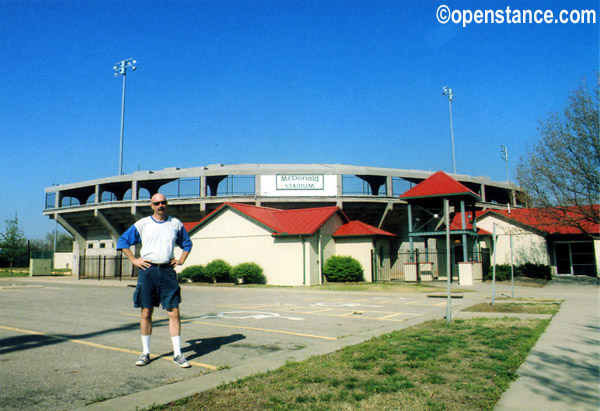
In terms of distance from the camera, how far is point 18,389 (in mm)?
4816

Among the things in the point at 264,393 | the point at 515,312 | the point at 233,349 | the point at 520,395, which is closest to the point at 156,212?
the point at 233,349

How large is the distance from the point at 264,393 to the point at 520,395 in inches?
101

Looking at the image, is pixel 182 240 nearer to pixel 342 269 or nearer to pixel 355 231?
pixel 342 269

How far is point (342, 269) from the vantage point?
29.1 m

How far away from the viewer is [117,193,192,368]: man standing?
19.5 ft

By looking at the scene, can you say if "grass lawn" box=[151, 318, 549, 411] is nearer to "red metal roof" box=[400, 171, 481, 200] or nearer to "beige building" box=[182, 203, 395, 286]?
"beige building" box=[182, 203, 395, 286]

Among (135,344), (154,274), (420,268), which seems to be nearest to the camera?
(154,274)

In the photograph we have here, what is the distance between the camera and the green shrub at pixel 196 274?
30969 mm

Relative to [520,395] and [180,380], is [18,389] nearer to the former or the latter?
[180,380]

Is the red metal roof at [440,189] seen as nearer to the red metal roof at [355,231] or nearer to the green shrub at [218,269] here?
Answer: the red metal roof at [355,231]

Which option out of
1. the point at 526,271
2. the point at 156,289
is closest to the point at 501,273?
the point at 526,271

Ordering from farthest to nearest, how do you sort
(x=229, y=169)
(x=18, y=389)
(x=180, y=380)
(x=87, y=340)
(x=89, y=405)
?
(x=229, y=169)
(x=87, y=340)
(x=180, y=380)
(x=18, y=389)
(x=89, y=405)

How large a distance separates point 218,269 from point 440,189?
15.4m

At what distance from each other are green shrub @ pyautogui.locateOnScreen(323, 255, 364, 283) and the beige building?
24.5 inches
